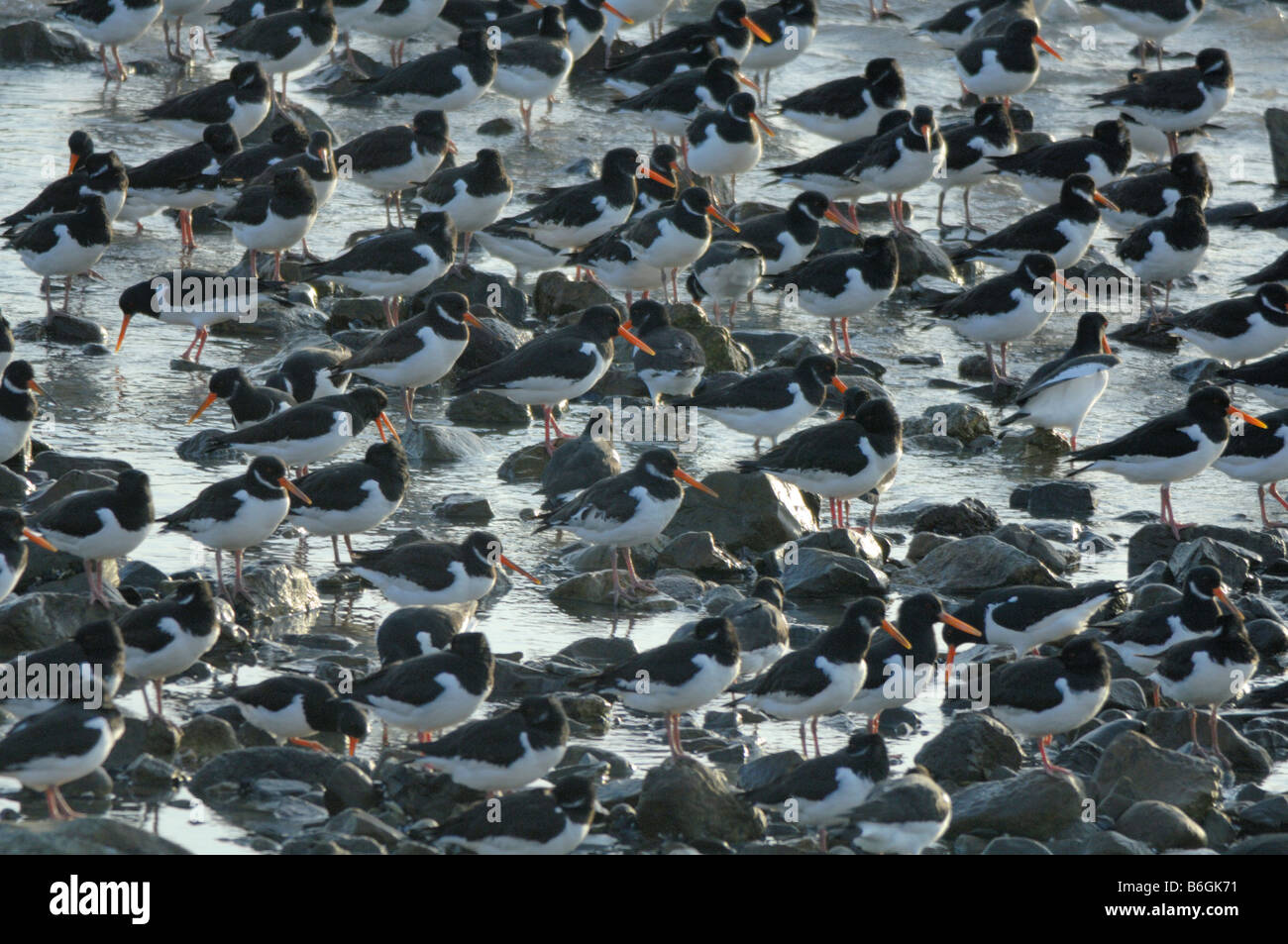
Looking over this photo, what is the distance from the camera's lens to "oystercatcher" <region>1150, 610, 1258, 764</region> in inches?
328

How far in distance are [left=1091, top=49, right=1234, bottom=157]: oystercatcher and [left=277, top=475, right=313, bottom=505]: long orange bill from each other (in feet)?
36.1

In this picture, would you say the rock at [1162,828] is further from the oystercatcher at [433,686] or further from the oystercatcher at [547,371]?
the oystercatcher at [547,371]

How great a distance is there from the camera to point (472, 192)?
14.0 meters

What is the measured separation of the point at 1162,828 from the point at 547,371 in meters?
5.32

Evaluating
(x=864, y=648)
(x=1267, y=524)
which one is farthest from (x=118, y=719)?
(x=1267, y=524)

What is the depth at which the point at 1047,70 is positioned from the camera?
22672mm

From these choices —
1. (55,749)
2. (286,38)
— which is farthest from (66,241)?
(55,749)

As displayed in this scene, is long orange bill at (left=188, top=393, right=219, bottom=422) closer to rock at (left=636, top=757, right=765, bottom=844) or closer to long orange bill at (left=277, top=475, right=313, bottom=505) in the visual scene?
long orange bill at (left=277, top=475, right=313, bottom=505)

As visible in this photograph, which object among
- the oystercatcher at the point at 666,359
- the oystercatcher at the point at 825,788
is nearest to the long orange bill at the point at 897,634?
the oystercatcher at the point at 825,788

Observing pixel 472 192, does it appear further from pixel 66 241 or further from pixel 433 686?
pixel 433 686

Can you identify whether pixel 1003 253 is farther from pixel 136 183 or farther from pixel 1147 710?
pixel 136 183

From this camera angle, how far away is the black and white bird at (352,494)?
953cm

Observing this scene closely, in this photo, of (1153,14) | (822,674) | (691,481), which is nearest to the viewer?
(822,674)

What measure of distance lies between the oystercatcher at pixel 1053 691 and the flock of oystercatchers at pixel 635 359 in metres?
0.01
